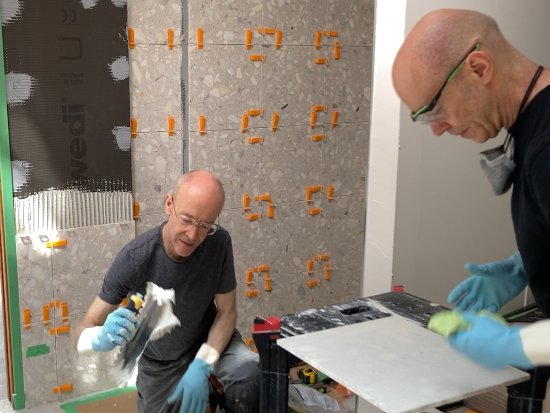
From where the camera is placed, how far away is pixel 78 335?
250 centimetres

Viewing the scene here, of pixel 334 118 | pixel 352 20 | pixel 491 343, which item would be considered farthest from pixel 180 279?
pixel 352 20

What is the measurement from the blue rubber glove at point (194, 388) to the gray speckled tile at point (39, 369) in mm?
1250

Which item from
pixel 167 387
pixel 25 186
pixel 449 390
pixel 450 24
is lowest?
pixel 167 387

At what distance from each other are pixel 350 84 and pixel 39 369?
268cm

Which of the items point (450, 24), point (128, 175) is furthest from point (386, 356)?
point (128, 175)

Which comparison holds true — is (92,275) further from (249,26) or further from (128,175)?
(249,26)

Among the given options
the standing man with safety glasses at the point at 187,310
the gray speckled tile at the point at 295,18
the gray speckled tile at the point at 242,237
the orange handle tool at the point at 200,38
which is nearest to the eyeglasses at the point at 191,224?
the standing man with safety glasses at the point at 187,310

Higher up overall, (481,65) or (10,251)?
(481,65)

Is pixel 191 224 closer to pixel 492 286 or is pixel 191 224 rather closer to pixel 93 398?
pixel 492 286

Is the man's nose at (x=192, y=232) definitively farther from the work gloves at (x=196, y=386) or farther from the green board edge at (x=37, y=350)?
the green board edge at (x=37, y=350)

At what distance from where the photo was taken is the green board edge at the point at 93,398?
11.3 feet

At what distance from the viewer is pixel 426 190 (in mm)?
Result: 2473

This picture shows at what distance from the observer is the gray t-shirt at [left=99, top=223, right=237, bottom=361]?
2562mm

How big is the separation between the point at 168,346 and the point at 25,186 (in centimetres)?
124
